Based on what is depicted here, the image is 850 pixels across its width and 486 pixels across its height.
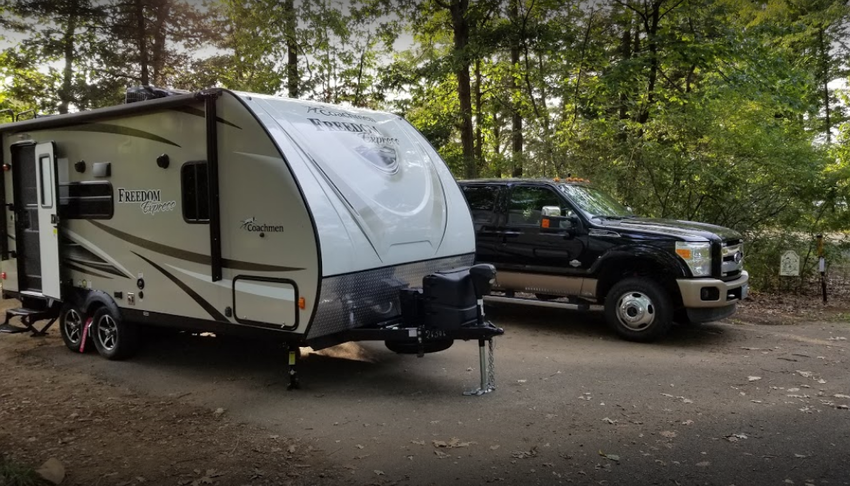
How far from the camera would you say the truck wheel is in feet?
24.5

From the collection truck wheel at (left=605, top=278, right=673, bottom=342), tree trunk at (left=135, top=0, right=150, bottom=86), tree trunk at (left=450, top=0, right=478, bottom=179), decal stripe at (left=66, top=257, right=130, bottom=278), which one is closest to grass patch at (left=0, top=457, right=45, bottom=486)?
decal stripe at (left=66, top=257, right=130, bottom=278)

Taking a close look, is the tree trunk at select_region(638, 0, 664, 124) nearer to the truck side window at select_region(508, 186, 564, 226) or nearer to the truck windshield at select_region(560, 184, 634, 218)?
the truck windshield at select_region(560, 184, 634, 218)

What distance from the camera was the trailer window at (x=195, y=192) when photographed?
19.5 ft

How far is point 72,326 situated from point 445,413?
5012 millimetres

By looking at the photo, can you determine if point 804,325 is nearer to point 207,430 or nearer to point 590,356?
point 590,356

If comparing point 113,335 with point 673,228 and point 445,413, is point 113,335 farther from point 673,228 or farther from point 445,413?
point 673,228

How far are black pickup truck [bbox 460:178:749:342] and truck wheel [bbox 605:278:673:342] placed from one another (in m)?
0.01

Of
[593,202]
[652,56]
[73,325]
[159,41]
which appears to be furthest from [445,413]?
[159,41]

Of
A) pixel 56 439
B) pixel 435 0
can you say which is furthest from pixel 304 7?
pixel 56 439

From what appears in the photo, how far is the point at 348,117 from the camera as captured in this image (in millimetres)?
6281

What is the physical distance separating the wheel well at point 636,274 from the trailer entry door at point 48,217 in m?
6.57

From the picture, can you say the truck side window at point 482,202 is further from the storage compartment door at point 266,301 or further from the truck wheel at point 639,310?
the storage compartment door at point 266,301

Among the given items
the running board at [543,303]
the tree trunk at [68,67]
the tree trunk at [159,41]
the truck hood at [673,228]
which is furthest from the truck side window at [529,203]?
the tree trunk at [159,41]

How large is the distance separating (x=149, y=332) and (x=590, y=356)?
199 inches
